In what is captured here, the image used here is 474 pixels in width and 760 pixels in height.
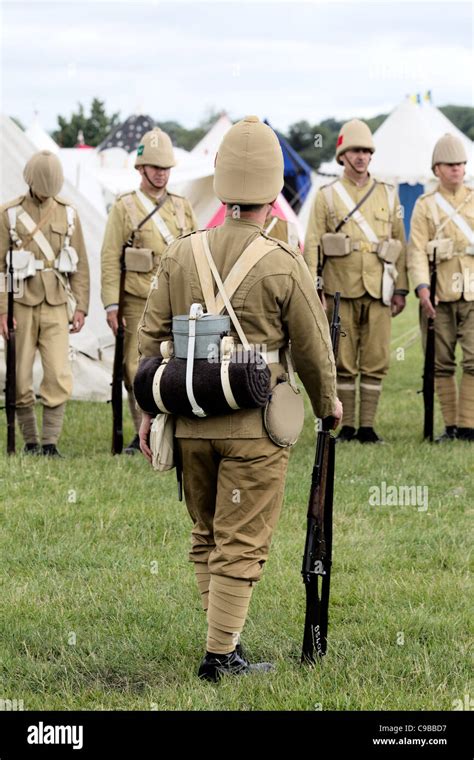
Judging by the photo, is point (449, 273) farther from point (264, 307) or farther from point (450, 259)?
point (264, 307)

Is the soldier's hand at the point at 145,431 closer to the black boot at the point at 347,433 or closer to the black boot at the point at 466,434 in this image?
the black boot at the point at 347,433

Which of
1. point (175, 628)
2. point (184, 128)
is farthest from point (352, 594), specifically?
point (184, 128)

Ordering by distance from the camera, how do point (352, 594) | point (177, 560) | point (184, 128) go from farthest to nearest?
point (184, 128) → point (177, 560) → point (352, 594)

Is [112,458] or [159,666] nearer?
[159,666]

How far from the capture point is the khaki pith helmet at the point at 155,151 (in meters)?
8.44

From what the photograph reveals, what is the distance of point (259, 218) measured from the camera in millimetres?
4262

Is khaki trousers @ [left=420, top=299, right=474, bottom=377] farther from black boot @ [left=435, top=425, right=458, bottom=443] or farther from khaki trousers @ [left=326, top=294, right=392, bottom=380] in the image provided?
black boot @ [left=435, top=425, right=458, bottom=443]

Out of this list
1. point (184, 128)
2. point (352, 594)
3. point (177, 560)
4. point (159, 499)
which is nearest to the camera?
point (352, 594)

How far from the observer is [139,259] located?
28.1 ft

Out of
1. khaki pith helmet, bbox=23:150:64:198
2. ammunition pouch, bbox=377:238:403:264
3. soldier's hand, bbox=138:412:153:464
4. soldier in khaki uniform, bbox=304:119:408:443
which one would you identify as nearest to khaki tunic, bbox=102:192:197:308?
khaki pith helmet, bbox=23:150:64:198

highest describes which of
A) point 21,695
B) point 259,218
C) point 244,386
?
point 259,218

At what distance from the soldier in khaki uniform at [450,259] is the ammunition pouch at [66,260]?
250 cm
